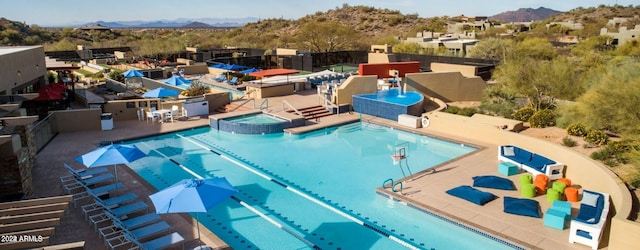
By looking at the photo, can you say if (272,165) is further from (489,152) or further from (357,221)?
(489,152)

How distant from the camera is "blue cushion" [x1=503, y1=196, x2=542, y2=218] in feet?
33.2

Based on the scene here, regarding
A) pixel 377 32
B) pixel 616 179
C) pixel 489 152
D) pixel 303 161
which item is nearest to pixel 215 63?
pixel 303 161

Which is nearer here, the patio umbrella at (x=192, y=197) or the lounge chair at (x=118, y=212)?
the patio umbrella at (x=192, y=197)

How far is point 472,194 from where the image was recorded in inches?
436

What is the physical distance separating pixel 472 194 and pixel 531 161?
332 centimetres

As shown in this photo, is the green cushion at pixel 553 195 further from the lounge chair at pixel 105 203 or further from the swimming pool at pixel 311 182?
the lounge chair at pixel 105 203

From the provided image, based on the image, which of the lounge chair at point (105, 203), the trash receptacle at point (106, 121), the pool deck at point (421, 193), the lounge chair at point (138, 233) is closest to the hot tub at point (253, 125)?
the pool deck at point (421, 193)

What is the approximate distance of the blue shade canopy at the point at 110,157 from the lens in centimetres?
1080

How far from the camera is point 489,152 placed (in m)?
15.0

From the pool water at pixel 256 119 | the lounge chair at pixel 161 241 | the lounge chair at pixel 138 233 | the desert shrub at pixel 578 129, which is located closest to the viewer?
the lounge chair at pixel 161 241

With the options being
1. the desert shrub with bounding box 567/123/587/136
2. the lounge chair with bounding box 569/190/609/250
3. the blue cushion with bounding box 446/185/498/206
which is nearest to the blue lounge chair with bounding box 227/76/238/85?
the blue cushion with bounding box 446/185/498/206

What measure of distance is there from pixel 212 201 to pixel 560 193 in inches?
324

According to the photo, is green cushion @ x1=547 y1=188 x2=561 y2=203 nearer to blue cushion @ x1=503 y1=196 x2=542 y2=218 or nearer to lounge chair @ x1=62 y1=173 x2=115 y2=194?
blue cushion @ x1=503 y1=196 x2=542 y2=218

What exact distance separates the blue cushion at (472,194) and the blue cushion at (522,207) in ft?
1.47
